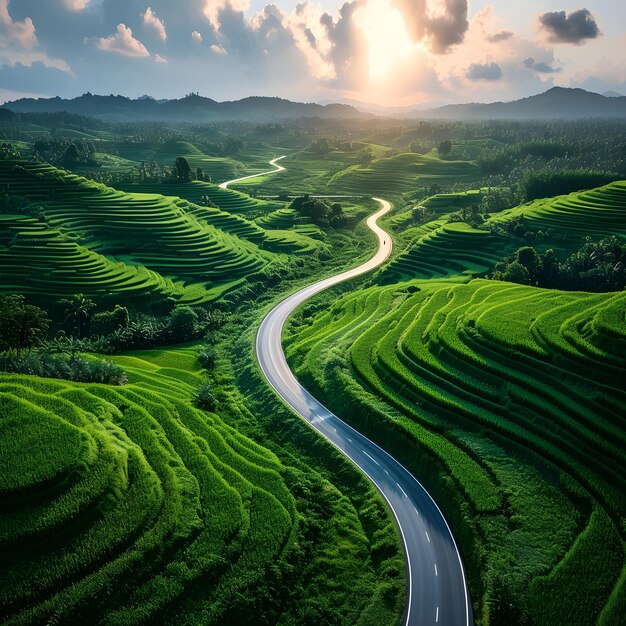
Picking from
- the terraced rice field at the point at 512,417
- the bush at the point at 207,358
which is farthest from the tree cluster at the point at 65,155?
the terraced rice field at the point at 512,417

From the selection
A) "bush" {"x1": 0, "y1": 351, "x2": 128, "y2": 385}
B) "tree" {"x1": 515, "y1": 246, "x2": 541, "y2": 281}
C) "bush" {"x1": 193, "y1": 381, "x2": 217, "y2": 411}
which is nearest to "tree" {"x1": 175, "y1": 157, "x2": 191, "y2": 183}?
"tree" {"x1": 515, "y1": 246, "x2": 541, "y2": 281}

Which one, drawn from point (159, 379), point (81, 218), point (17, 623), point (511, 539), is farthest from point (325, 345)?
point (81, 218)

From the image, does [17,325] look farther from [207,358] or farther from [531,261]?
[531,261]

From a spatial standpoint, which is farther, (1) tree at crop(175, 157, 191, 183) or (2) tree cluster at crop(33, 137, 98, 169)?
(2) tree cluster at crop(33, 137, 98, 169)

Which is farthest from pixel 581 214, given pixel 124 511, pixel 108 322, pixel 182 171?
pixel 124 511

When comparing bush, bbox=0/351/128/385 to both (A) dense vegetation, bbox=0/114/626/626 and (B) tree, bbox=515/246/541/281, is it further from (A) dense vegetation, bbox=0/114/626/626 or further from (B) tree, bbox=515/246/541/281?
(B) tree, bbox=515/246/541/281

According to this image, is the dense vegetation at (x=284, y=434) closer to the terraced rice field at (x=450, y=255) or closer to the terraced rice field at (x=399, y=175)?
the terraced rice field at (x=450, y=255)
